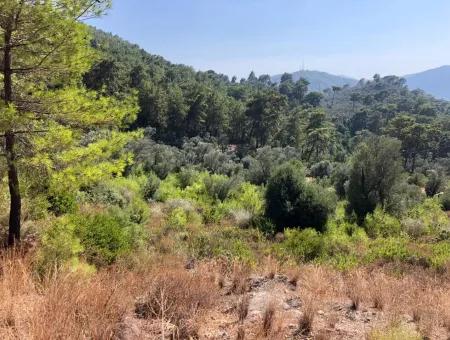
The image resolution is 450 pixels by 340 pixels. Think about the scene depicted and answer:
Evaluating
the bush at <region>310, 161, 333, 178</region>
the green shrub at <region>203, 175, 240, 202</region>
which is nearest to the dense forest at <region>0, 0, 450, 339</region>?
the green shrub at <region>203, 175, 240, 202</region>

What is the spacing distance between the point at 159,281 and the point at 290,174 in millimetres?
12518

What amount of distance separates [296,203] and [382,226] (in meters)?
3.95

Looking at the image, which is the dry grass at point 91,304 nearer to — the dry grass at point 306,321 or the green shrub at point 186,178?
the dry grass at point 306,321

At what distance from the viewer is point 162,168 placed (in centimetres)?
2739

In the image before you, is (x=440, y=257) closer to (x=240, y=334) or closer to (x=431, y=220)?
(x=240, y=334)

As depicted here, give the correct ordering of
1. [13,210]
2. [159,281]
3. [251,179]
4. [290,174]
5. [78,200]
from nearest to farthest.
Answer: [159,281], [13,210], [78,200], [290,174], [251,179]

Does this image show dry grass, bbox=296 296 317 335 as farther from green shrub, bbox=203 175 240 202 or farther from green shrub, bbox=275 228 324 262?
green shrub, bbox=203 175 240 202

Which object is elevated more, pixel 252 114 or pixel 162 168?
pixel 252 114

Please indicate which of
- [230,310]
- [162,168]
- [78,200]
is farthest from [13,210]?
[162,168]

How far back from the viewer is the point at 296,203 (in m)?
16.1

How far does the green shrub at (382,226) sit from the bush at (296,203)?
6.75 ft

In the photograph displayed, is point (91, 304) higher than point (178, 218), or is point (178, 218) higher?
point (91, 304)

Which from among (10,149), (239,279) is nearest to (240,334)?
(239,279)

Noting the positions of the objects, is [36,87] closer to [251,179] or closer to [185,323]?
[185,323]
